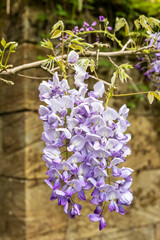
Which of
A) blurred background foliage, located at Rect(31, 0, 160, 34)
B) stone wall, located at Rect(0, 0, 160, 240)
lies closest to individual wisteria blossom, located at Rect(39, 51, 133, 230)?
stone wall, located at Rect(0, 0, 160, 240)

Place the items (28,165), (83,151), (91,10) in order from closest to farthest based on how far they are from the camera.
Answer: (83,151) → (28,165) → (91,10)

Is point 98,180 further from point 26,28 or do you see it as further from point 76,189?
point 26,28

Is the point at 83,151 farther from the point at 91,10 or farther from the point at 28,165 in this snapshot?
the point at 91,10

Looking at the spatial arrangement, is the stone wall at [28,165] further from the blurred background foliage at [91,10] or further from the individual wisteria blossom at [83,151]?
the individual wisteria blossom at [83,151]

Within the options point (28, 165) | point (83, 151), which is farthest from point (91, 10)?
point (83, 151)

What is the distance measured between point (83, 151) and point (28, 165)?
1104 mm

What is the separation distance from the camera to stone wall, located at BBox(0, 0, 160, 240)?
4.98 ft

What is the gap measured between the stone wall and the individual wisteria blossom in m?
0.89

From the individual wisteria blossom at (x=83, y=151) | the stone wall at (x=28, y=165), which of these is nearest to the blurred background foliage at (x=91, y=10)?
the stone wall at (x=28, y=165)

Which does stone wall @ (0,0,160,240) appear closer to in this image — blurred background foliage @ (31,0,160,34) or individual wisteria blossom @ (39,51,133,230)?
blurred background foliage @ (31,0,160,34)

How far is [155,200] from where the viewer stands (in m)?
1.93

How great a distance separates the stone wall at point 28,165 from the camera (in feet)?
4.98

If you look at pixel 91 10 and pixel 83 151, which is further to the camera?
pixel 91 10

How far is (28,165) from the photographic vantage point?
153 cm
